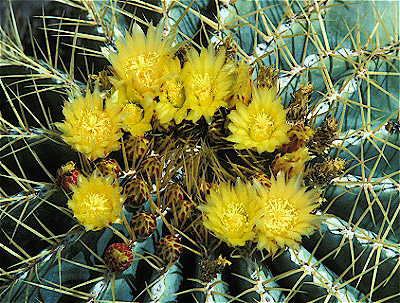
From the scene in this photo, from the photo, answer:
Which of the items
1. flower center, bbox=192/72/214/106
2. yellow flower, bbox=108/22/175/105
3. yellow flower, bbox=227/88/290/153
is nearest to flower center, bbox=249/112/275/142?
yellow flower, bbox=227/88/290/153

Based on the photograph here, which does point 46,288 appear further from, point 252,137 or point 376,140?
point 376,140

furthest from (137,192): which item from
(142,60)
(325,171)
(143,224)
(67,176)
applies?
(325,171)

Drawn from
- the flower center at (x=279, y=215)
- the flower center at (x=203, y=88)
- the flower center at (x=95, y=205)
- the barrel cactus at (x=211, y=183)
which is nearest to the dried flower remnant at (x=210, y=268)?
the barrel cactus at (x=211, y=183)

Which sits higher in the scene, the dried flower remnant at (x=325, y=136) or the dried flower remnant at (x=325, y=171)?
the dried flower remnant at (x=325, y=136)

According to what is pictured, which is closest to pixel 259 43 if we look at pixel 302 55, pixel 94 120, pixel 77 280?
pixel 302 55

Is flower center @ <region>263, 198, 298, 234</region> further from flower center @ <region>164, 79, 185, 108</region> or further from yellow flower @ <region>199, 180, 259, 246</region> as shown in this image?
flower center @ <region>164, 79, 185, 108</region>

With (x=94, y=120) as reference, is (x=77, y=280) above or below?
below

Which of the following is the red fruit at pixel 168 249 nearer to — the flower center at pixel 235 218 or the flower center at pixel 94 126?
the flower center at pixel 235 218
